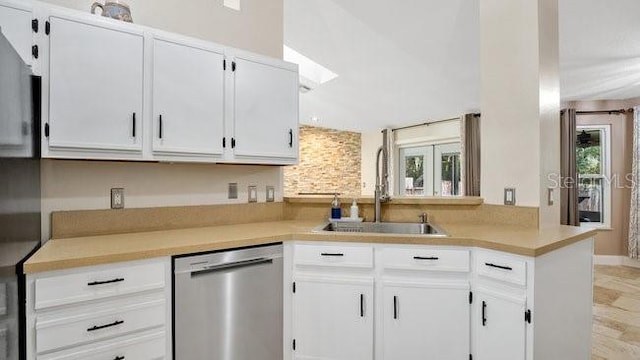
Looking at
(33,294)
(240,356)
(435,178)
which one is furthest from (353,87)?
(33,294)

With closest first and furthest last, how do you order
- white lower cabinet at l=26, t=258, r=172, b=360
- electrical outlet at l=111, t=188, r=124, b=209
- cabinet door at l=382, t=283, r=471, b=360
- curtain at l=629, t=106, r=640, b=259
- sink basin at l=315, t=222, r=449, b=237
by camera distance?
white lower cabinet at l=26, t=258, r=172, b=360
cabinet door at l=382, t=283, r=471, b=360
electrical outlet at l=111, t=188, r=124, b=209
sink basin at l=315, t=222, r=449, b=237
curtain at l=629, t=106, r=640, b=259

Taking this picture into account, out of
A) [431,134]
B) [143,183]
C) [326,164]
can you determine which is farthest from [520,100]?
[326,164]

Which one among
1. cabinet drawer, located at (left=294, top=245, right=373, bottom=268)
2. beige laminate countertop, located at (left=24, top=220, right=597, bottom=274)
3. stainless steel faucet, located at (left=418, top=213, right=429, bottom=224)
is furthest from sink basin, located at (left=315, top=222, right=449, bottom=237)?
cabinet drawer, located at (left=294, top=245, right=373, bottom=268)

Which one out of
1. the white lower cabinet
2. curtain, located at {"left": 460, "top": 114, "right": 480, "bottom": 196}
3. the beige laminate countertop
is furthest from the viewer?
curtain, located at {"left": 460, "top": 114, "right": 480, "bottom": 196}

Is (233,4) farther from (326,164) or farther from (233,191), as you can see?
(326,164)

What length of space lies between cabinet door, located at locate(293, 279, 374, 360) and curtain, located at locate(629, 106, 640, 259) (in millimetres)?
5148

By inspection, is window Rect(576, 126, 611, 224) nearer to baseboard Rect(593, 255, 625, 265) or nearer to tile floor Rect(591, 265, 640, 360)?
baseboard Rect(593, 255, 625, 265)

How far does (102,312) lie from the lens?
1.33 metres

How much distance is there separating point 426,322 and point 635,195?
5.01m

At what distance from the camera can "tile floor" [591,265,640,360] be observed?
2.33m

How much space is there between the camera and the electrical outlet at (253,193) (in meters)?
2.39

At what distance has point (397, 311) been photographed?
5.57ft

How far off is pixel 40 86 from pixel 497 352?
2474mm

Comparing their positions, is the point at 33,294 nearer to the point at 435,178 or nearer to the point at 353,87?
the point at 353,87
